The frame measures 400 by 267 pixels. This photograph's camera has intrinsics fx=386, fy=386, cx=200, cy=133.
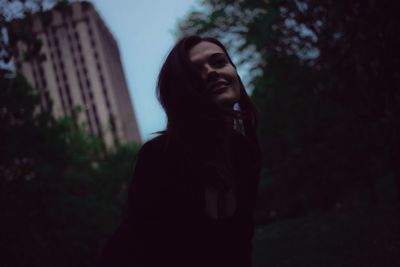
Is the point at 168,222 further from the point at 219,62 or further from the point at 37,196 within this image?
the point at 37,196

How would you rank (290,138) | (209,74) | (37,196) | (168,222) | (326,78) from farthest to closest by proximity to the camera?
(290,138) < (37,196) < (326,78) < (209,74) < (168,222)

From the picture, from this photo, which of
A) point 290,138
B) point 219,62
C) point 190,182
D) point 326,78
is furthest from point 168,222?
point 290,138

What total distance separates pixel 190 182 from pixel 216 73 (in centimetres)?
48

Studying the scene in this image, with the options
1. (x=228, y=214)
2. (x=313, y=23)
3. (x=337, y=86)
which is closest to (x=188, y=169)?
(x=228, y=214)

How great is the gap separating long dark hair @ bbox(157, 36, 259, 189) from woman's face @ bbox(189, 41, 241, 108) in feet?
0.10

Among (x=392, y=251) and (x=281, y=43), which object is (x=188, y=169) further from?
(x=281, y=43)

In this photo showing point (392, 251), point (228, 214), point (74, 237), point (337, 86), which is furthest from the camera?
point (74, 237)

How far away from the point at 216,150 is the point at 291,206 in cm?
3332

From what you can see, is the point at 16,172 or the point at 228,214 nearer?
the point at 228,214

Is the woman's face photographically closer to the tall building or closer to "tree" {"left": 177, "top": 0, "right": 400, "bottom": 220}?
"tree" {"left": 177, "top": 0, "right": 400, "bottom": 220}

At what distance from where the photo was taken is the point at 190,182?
62.7 inches

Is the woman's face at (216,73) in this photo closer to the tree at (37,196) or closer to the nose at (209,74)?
the nose at (209,74)

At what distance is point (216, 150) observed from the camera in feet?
5.69

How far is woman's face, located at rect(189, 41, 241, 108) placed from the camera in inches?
64.1
